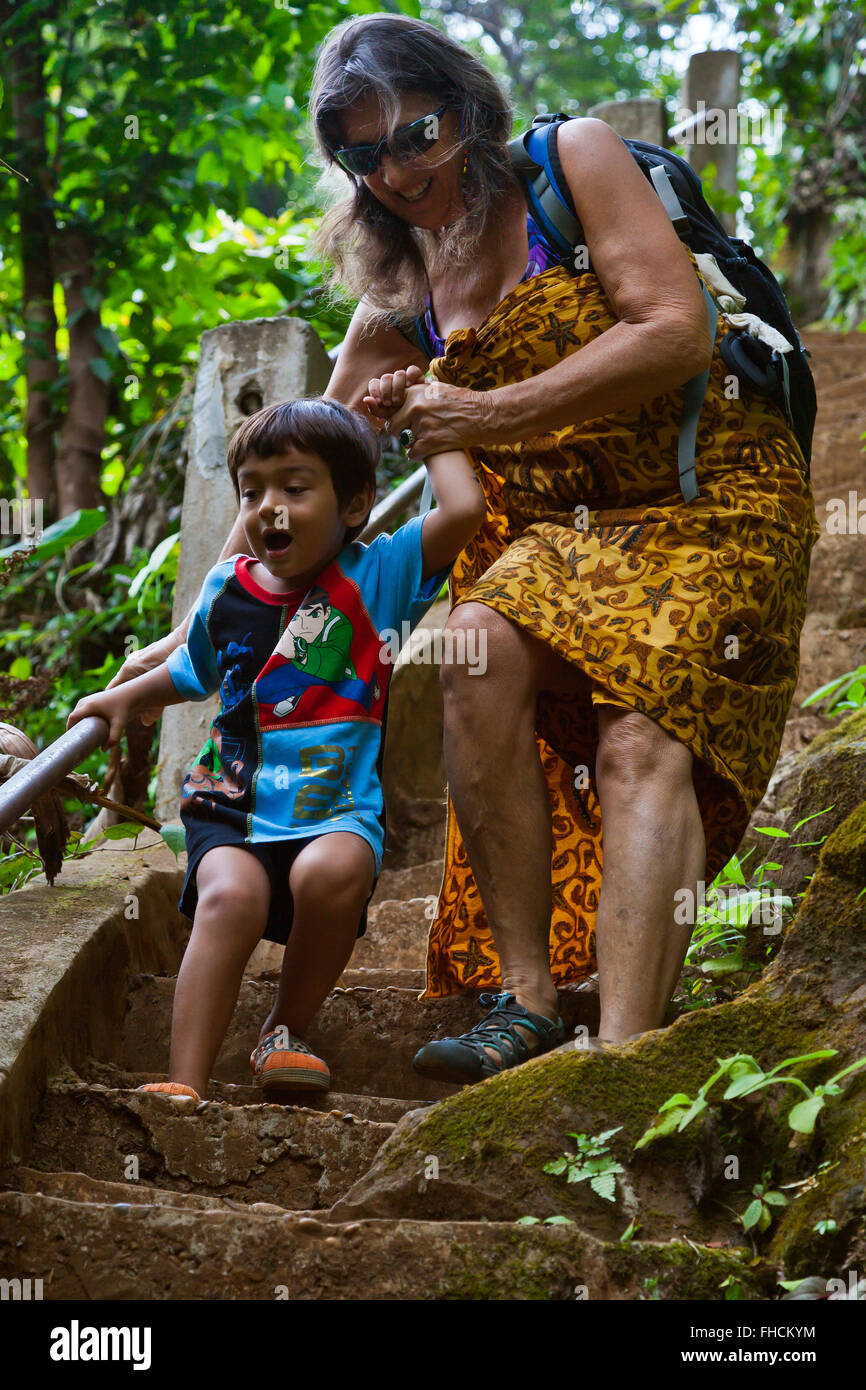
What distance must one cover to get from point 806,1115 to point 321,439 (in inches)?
56.2

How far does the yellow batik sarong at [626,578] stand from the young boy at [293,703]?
0.60ft

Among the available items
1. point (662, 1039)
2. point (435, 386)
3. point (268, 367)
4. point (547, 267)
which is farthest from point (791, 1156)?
point (268, 367)

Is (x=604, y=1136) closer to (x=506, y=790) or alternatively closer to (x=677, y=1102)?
(x=677, y=1102)

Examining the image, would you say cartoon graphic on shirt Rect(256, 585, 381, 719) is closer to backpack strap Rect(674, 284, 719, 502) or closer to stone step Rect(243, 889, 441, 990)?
backpack strap Rect(674, 284, 719, 502)

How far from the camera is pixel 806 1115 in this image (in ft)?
4.61

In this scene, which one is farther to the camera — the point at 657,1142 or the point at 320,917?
the point at 320,917

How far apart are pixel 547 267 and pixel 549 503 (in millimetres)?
402

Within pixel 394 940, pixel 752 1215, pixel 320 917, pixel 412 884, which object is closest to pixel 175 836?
pixel 320 917

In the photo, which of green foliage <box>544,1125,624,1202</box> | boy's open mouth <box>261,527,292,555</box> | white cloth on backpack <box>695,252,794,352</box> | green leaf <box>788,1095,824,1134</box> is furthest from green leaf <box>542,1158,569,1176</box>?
white cloth on backpack <box>695,252,794,352</box>

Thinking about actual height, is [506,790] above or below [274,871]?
above

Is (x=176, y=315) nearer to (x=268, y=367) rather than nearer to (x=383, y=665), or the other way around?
(x=268, y=367)

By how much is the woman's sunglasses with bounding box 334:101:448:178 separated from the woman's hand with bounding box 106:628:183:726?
90 centimetres

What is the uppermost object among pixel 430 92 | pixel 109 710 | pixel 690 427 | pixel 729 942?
pixel 430 92

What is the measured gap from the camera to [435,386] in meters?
2.19
